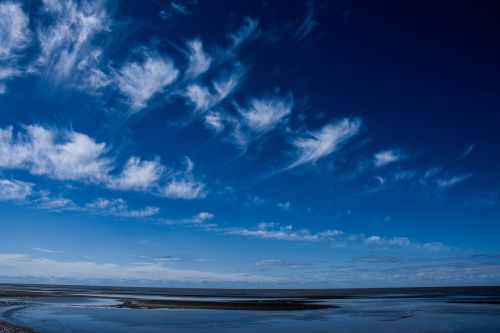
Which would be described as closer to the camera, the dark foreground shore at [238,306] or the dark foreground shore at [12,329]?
the dark foreground shore at [12,329]

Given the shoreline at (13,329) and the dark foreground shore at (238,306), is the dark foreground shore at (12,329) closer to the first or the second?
the shoreline at (13,329)

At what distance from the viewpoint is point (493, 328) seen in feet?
91.0

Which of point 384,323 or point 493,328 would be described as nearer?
point 493,328

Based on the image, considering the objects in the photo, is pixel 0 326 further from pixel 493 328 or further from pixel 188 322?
pixel 493 328

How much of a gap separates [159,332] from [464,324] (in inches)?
1001

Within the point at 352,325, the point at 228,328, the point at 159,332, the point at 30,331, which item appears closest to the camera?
the point at 30,331

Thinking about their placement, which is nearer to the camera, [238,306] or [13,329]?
[13,329]

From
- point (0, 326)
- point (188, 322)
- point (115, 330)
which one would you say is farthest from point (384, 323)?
point (0, 326)

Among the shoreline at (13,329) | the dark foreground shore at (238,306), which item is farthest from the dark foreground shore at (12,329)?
the dark foreground shore at (238,306)

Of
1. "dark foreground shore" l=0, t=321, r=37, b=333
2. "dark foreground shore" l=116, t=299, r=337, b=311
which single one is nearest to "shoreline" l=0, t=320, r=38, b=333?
"dark foreground shore" l=0, t=321, r=37, b=333

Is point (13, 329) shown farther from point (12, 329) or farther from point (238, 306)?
point (238, 306)

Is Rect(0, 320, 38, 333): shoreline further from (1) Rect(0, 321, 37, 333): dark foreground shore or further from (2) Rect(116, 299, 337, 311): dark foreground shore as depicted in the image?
(2) Rect(116, 299, 337, 311): dark foreground shore

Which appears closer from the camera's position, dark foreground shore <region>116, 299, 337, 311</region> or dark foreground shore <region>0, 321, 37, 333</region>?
dark foreground shore <region>0, 321, 37, 333</region>

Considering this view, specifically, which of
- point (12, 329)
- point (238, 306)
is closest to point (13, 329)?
point (12, 329)
